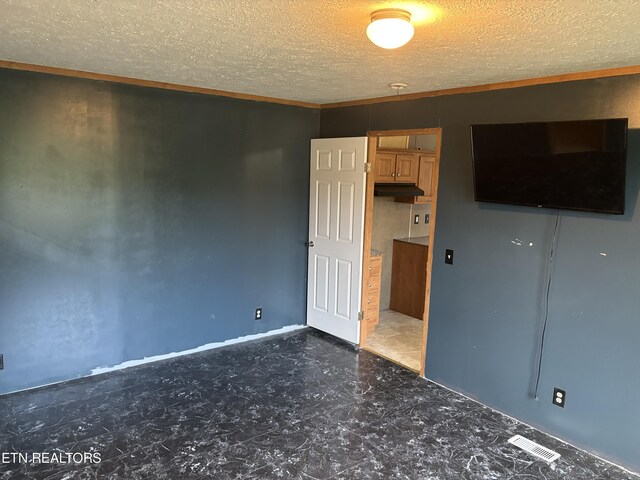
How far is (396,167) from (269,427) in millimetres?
3099

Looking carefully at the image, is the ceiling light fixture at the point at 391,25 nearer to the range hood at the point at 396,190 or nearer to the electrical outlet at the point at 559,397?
the electrical outlet at the point at 559,397

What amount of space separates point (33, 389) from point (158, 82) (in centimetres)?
253

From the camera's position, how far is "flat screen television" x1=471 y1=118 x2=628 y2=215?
257 centimetres

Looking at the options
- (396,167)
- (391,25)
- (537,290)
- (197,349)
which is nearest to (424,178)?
(396,167)

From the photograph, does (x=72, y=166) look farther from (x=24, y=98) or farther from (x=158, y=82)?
(x=158, y=82)

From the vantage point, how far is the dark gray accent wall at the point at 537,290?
2748 millimetres

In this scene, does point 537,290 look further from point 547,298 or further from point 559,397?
point 559,397

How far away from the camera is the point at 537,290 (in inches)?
124

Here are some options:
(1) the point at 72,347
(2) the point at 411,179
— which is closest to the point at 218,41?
(1) the point at 72,347

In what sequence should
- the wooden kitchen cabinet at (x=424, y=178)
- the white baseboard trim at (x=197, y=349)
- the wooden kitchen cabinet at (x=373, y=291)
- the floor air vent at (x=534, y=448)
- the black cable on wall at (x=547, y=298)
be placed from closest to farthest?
the floor air vent at (x=534, y=448)
the black cable on wall at (x=547, y=298)
the white baseboard trim at (x=197, y=349)
the wooden kitchen cabinet at (x=373, y=291)
the wooden kitchen cabinet at (x=424, y=178)

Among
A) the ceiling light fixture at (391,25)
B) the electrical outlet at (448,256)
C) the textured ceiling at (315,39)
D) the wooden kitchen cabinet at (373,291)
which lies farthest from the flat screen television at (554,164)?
the wooden kitchen cabinet at (373,291)

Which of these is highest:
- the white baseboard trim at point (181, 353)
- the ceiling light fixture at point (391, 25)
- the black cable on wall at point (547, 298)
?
the ceiling light fixture at point (391, 25)

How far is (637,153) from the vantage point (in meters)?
2.61

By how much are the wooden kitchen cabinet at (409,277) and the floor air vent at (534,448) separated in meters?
2.40
